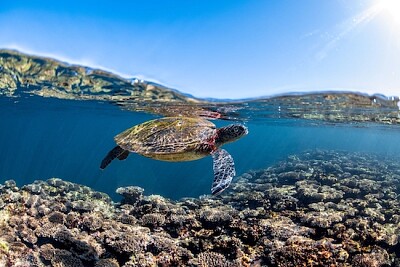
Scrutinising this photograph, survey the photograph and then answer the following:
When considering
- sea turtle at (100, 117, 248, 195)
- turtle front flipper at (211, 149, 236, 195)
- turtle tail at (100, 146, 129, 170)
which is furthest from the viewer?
turtle tail at (100, 146, 129, 170)

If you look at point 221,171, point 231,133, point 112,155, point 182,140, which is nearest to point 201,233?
point 221,171

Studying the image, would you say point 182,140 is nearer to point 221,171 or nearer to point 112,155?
point 221,171

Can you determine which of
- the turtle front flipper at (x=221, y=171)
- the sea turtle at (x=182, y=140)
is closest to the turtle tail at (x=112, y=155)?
the sea turtle at (x=182, y=140)

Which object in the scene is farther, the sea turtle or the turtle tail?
the turtle tail

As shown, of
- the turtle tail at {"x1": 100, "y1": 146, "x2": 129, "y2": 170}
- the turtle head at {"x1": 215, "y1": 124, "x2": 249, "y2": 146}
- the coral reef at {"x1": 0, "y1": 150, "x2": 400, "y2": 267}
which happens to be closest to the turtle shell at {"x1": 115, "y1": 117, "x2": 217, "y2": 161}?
the turtle head at {"x1": 215, "y1": 124, "x2": 249, "y2": 146}

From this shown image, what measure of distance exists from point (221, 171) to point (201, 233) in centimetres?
188

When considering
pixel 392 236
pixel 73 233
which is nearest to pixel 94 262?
pixel 73 233

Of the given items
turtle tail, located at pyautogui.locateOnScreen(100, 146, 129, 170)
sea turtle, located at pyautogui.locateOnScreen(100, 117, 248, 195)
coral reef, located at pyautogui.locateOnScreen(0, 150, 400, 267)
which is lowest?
coral reef, located at pyautogui.locateOnScreen(0, 150, 400, 267)

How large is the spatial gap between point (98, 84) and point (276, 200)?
1067 cm

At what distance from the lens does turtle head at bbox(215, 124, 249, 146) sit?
8.26 m

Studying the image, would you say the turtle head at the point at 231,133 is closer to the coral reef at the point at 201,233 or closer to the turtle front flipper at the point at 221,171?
the turtle front flipper at the point at 221,171

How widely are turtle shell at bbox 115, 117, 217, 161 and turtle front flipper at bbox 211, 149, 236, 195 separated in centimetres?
49

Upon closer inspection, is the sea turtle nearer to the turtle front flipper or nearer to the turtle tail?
the turtle front flipper

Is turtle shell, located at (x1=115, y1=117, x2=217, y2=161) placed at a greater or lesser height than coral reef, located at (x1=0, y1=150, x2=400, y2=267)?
Answer: greater
